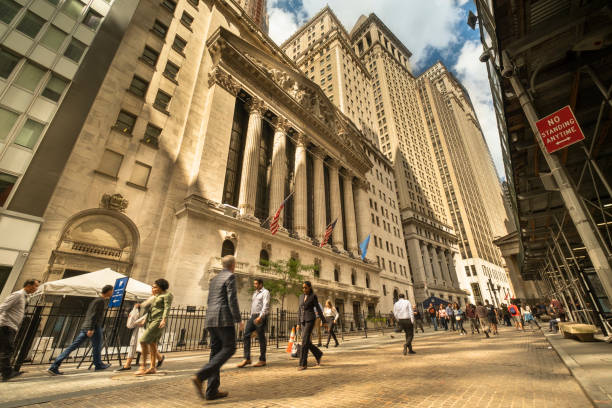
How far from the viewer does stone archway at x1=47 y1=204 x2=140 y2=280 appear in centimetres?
1496

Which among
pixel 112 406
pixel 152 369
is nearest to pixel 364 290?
pixel 152 369

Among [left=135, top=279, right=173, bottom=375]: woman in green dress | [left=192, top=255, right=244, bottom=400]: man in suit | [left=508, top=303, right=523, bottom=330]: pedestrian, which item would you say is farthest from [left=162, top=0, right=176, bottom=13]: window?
[left=508, top=303, right=523, bottom=330]: pedestrian

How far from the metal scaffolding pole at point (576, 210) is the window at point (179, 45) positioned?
27613 mm

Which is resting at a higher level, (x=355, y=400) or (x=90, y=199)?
(x=90, y=199)

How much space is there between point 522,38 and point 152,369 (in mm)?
11667

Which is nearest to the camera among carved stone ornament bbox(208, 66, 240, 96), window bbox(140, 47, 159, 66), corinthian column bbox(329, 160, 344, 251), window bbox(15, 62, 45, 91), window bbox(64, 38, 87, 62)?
window bbox(15, 62, 45, 91)

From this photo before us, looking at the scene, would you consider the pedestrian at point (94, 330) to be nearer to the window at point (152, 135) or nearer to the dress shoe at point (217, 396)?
the dress shoe at point (217, 396)

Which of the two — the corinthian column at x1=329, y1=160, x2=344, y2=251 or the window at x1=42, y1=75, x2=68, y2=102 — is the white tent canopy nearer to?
the window at x1=42, y1=75, x2=68, y2=102

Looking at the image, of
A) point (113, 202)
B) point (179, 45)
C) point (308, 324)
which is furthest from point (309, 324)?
point (179, 45)

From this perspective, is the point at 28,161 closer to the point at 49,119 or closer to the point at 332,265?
the point at 49,119

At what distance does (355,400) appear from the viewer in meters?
3.78

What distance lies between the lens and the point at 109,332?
46.9ft

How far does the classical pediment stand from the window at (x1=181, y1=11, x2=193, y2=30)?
2.57 meters

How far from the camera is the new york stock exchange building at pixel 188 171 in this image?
1652cm
